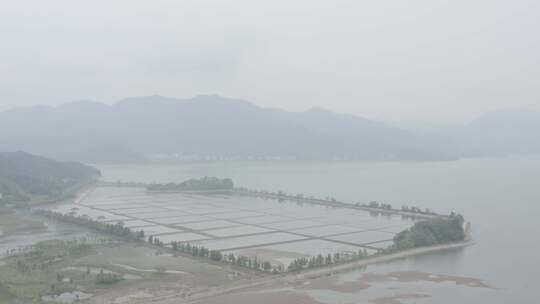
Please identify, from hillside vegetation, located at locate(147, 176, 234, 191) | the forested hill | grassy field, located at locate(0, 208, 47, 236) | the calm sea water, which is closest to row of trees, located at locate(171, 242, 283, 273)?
the calm sea water

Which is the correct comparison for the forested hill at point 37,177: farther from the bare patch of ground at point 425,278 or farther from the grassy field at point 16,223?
the bare patch of ground at point 425,278

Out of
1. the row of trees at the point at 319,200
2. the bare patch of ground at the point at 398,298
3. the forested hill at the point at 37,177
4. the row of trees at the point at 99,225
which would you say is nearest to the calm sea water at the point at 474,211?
the bare patch of ground at the point at 398,298

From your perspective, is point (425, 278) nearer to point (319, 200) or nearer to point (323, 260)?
point (323, 260)

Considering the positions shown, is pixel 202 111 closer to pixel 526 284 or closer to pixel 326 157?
pixel 326 157

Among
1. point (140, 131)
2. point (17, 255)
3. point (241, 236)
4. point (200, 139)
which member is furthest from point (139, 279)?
point (140, 131)

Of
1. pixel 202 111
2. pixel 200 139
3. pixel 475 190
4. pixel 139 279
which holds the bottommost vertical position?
pixel 139 279

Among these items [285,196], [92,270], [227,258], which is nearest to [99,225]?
[92,270]

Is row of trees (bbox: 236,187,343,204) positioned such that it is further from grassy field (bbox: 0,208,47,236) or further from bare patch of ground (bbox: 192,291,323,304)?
bare patch of ground (bbox: 192,291,323,304)
